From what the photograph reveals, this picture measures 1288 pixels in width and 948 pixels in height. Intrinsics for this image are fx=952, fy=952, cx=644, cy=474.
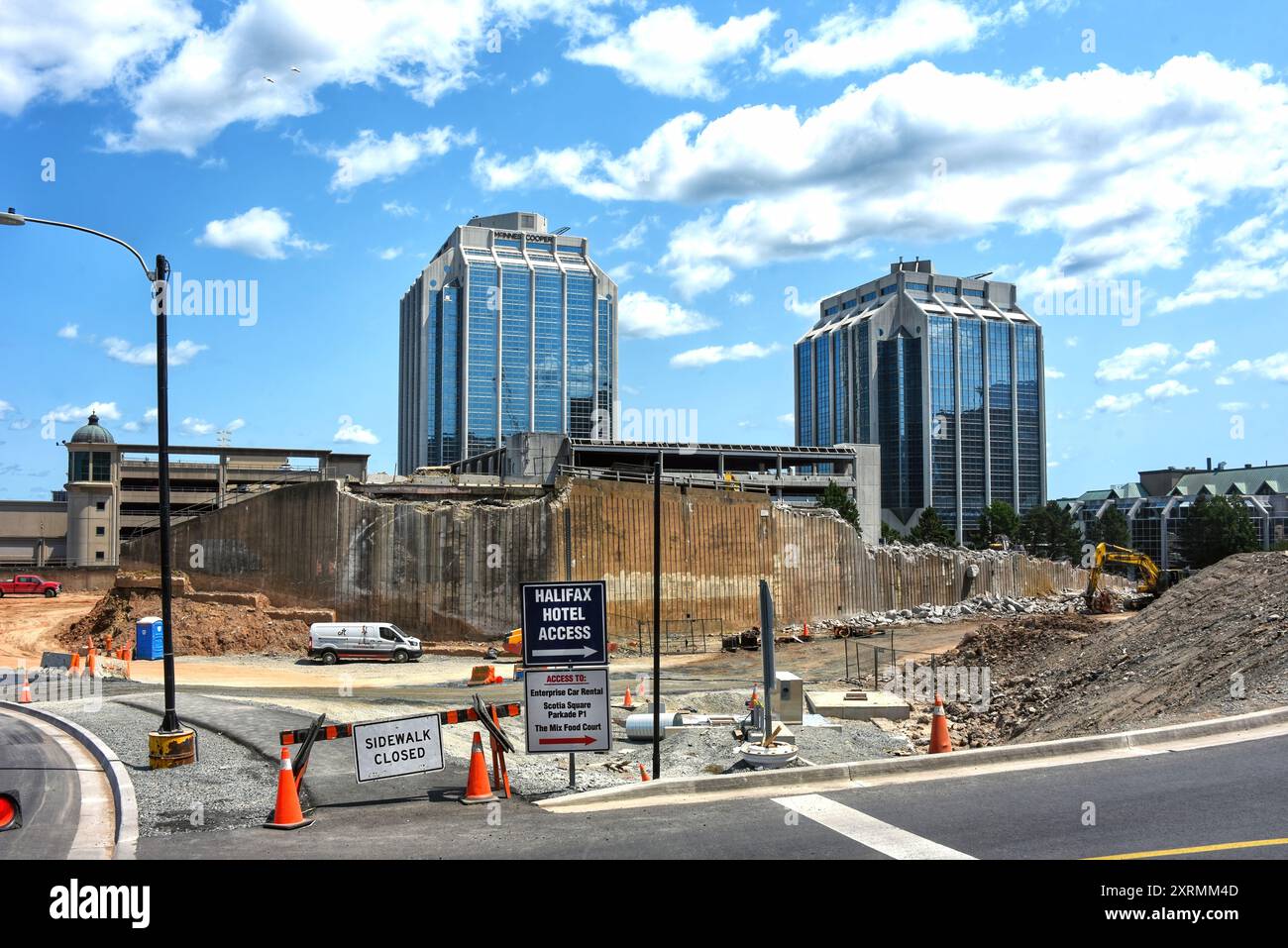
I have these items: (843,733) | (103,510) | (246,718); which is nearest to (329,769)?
(246,718)

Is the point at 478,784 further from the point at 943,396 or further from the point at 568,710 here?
the point at 943,396

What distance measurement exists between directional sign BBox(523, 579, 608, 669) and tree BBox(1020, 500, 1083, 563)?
4621 inches

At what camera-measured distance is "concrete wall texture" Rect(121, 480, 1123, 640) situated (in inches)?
1550

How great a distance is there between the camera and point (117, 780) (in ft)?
39.9

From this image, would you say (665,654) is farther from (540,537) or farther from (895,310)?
(895,310)

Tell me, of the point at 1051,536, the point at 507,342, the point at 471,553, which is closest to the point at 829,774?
the point at 471,553

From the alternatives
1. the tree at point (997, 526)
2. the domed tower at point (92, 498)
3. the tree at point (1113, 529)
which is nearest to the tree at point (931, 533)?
the tree at point (997, 526)

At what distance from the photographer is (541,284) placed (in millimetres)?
169625

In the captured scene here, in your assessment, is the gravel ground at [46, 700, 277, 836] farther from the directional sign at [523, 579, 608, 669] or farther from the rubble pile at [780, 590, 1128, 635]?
the rubble pile at [780, 590, 1128, 635]

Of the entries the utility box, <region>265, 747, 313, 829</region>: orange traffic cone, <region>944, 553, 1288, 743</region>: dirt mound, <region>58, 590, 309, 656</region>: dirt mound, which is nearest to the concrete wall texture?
<region>58, 590, 309, 656</region>: dirt mound

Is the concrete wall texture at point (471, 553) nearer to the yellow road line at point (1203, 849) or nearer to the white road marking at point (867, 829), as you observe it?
the white road marking at point (867, 829)

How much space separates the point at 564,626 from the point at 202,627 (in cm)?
3013

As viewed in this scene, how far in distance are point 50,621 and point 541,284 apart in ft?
443
